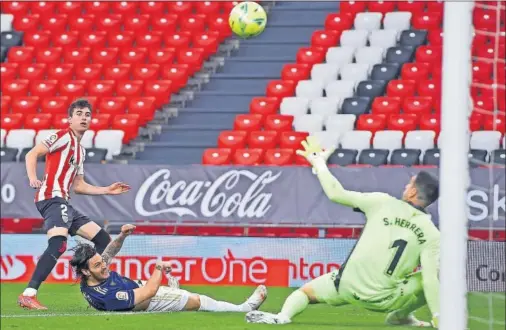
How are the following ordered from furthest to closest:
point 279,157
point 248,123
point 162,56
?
point 162,56 → point 248,123 → point 279,157

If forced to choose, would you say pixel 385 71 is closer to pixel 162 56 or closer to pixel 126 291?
pixel 162 56

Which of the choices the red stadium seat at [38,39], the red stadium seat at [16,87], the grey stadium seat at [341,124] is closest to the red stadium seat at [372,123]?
the grey stadium seat at [341,124]

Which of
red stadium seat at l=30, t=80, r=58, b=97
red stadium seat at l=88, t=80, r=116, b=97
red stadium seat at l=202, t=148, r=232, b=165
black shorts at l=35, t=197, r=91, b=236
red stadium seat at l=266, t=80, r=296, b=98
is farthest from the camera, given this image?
red stadium seat at l=30, t=80, r=58, b=97

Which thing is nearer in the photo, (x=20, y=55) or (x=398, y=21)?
(x=398, y=21)

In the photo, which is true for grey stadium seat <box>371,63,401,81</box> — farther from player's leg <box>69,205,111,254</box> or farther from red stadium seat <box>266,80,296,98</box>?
player's leg <box>69,205,111,254</box>

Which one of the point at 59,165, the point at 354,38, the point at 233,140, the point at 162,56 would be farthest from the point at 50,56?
the point at 59,165

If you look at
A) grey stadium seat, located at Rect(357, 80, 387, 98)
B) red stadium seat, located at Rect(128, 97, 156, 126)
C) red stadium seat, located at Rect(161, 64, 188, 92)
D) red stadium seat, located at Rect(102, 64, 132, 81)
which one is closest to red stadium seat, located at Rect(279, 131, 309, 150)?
grey stadium seat, located at Rect(357, 80, 387, 98)

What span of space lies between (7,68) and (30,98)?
1229 millimetres

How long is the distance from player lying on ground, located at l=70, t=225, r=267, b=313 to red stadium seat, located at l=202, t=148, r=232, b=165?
7241 mm

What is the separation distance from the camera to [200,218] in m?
16.2

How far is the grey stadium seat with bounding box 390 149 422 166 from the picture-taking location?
16.2m

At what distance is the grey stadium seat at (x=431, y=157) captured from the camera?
1608 cm

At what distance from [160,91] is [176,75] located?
53cm

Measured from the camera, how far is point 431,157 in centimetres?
1612
